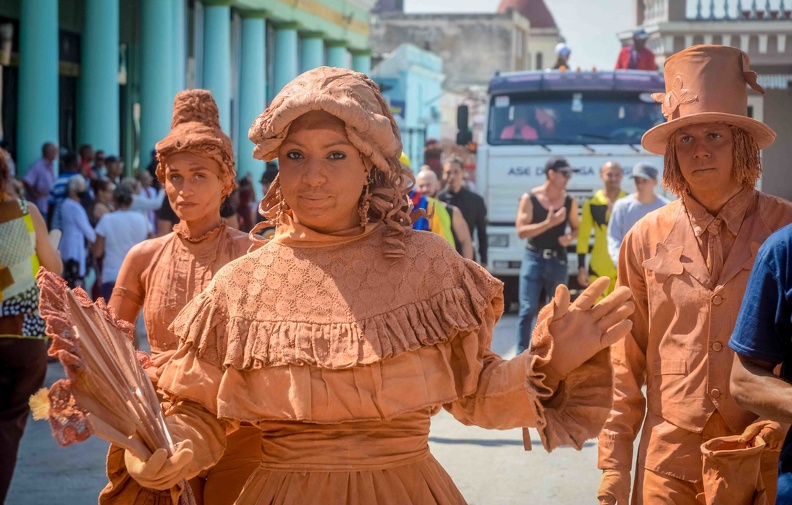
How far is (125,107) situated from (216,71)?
335 cm

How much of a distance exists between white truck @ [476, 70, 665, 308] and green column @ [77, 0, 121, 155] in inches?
265

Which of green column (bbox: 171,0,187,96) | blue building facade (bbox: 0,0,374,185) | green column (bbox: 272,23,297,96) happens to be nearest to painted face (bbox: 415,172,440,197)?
blue building facade (bbox: 0,0,374,185)

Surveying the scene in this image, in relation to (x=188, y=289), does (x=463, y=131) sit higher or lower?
higher

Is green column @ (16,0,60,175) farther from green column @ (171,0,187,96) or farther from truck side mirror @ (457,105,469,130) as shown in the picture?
truck side mirror @ (457,105,469,130)

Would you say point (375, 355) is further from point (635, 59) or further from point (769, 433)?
point (635, 59)

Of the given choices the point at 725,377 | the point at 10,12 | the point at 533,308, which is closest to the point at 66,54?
the point at 10,12

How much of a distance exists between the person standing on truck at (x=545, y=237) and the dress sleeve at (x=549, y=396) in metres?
7.48

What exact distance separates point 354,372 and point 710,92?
78.5 inches

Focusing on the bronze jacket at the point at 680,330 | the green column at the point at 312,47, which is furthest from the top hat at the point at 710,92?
the green column at the point at 312,47

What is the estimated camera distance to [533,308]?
10.9 meters

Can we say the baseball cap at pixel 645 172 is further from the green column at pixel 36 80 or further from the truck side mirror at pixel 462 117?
the green column at pixel 36 80

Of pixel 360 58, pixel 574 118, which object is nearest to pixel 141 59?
pixel 574 118

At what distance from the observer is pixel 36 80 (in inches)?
712

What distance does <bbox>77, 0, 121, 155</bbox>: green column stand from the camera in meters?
20.1
